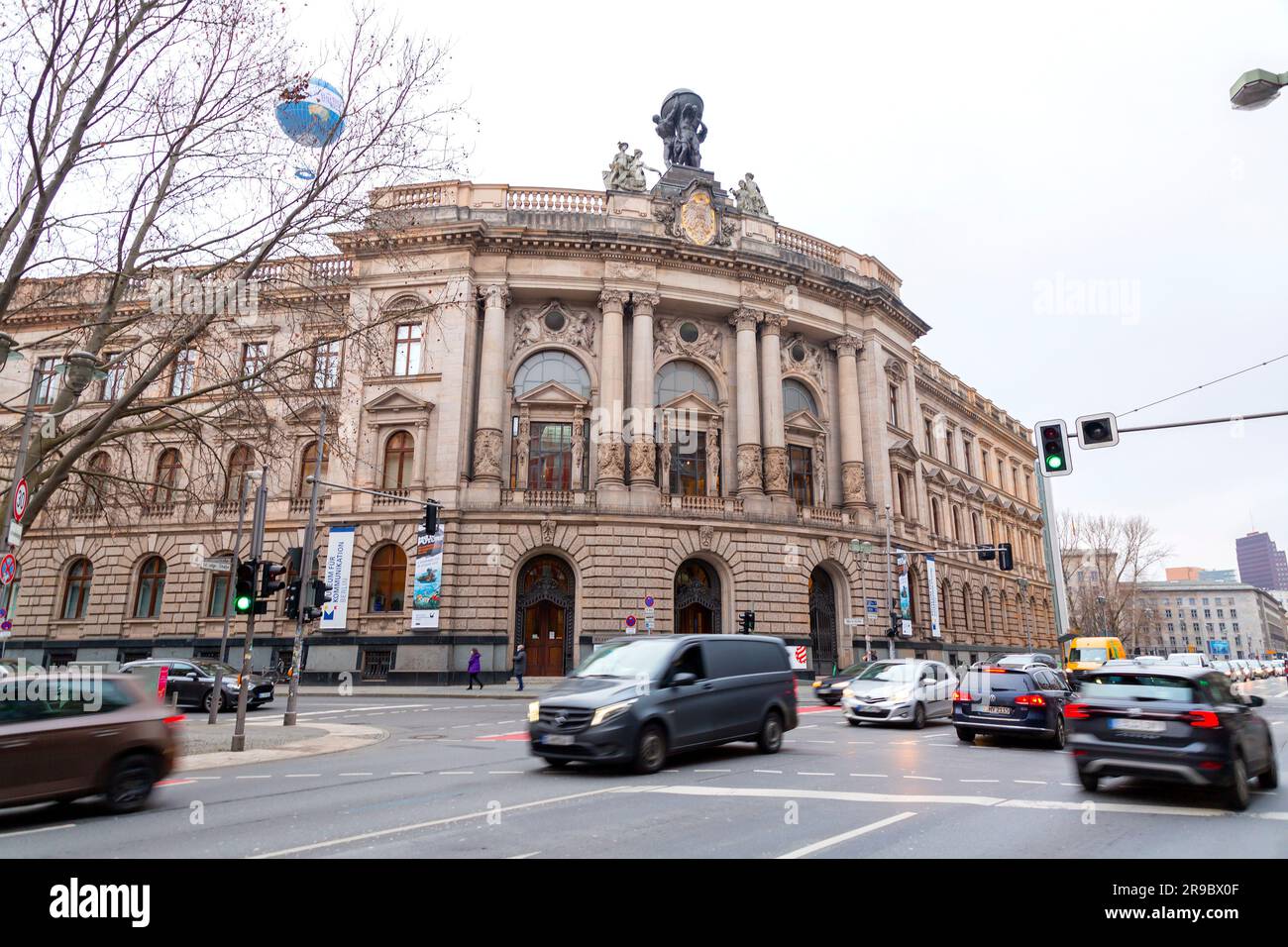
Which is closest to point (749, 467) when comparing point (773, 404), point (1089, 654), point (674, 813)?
point (773, 404)

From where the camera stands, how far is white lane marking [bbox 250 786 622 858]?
21.1ft

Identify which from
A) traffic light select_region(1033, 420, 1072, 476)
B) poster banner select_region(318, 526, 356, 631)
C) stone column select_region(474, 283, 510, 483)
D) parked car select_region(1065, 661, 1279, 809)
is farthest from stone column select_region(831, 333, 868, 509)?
parked car select_region(1065, 661, 1279, 809)

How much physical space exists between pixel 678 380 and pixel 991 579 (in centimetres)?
3080

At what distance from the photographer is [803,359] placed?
4053cm

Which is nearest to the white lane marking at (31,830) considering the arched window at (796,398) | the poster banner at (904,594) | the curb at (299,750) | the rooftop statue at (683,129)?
the curb at (299,750)

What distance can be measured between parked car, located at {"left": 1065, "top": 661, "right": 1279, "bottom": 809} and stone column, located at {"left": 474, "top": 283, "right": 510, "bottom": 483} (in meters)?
26.8

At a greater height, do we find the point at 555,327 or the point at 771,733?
the point at 555,327

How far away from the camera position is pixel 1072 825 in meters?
7.23

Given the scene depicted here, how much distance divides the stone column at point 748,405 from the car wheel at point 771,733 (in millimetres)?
22939

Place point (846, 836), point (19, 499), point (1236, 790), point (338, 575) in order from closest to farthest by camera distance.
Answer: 1. point (846, 836)
2. point (1236, 790)
3. point (19, 499)
4. point (338, 575)

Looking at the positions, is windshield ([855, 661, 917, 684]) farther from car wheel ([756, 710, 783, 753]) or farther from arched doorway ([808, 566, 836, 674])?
arched doorway ([808, 566, 836, 674])

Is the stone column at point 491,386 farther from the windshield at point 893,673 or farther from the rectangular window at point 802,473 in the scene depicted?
the windshield at point 893,673

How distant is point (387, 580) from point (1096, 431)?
88.5 feet

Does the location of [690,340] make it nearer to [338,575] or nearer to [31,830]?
[338,575]
